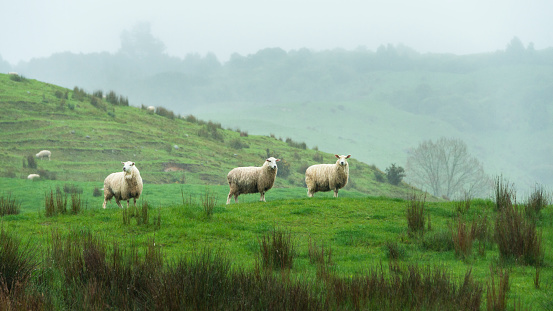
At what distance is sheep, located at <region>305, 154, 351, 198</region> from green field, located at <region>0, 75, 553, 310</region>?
1.07 meters

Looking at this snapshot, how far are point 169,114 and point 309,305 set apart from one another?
4216cm

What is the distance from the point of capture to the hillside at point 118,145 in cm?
3089

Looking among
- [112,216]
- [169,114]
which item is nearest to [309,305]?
[112,216]

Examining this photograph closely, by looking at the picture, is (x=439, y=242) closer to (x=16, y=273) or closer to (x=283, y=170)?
(x=16, y=273)

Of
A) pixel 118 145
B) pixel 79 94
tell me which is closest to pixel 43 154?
pixel 118 145

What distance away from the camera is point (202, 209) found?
1170 cm

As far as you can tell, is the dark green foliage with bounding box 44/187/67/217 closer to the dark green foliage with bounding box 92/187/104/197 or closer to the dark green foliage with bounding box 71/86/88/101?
the dark green foliage with bounding box 92/187/104/197

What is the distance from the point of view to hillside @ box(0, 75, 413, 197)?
30891 mm

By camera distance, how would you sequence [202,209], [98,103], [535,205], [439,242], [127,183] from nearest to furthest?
1. [439,242]
2. [202,209]
3. [535,205]
4. [127,183]
5. [98,103]

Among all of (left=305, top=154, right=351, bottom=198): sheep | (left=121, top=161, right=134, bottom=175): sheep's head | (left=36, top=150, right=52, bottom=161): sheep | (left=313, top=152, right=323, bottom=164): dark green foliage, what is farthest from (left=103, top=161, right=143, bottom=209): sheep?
(left=313, top=152, right=323, bottom=164): dark green foliage

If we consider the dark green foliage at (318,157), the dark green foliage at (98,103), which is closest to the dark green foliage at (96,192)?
the dark green foliage at (98,103)

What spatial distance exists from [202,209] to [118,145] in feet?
79.9

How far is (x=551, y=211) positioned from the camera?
12.6m

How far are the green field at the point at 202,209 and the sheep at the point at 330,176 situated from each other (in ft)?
3.51
